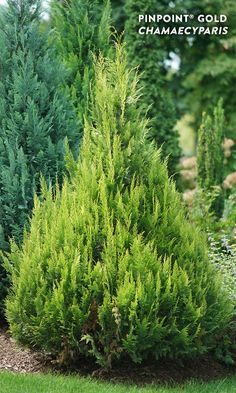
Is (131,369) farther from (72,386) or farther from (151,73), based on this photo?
(151,73)

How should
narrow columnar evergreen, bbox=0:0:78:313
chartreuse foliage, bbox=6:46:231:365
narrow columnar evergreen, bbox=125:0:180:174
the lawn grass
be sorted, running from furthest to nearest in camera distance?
narrow columnar evergreen, bbox=125:0:180:174 → narrow columnar evergreen, bbox=0:0:78:313 → chartreuse foliage, bbox=6:46:231:365 → the lawn grass

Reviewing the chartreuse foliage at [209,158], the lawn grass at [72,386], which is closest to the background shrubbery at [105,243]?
the lawn grass at [72,386]

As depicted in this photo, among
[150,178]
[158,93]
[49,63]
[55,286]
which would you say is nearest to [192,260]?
[150,178]

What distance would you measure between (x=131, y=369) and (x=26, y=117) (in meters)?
2.39

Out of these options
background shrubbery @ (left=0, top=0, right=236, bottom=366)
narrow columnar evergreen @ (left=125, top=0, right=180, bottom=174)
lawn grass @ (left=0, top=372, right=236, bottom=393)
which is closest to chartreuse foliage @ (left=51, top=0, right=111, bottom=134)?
background shrubbery @ (left=0, top=0, right=236, bottom=366)

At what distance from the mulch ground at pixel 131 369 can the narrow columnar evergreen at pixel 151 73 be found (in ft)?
30.0

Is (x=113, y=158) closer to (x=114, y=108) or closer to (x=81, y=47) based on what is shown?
(x=114, y=108)

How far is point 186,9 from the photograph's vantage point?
19.5 metres

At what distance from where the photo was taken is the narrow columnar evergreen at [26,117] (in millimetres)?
6523

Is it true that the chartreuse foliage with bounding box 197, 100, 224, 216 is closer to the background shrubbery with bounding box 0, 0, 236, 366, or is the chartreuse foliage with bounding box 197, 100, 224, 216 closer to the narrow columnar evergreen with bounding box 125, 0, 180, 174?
the narrow columnar evergreen with bounding box 125, 0, 180, 174

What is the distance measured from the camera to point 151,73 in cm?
1497

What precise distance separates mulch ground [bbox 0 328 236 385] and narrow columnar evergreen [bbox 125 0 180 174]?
9145mm

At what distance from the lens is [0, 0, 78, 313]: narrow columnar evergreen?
6.52m

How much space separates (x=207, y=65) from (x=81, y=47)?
41.8 feet
